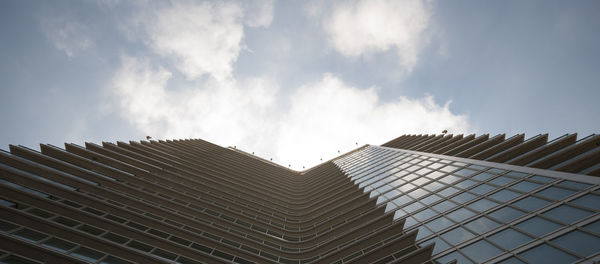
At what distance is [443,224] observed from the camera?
51.9 ft

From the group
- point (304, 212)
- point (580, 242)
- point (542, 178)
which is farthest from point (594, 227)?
point (304, 212)

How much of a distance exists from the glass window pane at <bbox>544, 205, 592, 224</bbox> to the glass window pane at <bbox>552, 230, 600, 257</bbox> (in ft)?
2.80

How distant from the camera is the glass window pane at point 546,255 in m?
9.61

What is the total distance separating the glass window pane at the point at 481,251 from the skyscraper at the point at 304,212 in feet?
0.25

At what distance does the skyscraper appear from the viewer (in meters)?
11.8

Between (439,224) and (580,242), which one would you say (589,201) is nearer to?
(580,242)

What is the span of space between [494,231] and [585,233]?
312 cm

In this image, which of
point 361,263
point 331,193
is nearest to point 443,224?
point 361,263

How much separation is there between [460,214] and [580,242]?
6014 mm

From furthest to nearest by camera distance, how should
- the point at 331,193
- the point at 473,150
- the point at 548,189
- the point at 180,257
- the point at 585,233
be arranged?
1. the point at 331,193
2. the point at 473,150
3. the point at 180,257
4. the point at 548,189
5. the point at 585,233

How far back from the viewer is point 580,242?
32.4 ft

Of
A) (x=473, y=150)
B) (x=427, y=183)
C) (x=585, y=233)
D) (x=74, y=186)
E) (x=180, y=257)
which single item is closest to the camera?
(x=585, y=233)

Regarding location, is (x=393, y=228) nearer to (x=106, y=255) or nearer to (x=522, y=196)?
(x=522, y=196)

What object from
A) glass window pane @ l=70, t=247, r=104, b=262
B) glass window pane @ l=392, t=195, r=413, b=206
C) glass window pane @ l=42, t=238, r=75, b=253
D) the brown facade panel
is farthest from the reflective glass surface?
glass window pane @ l=42, t=238, r=75, b=253
